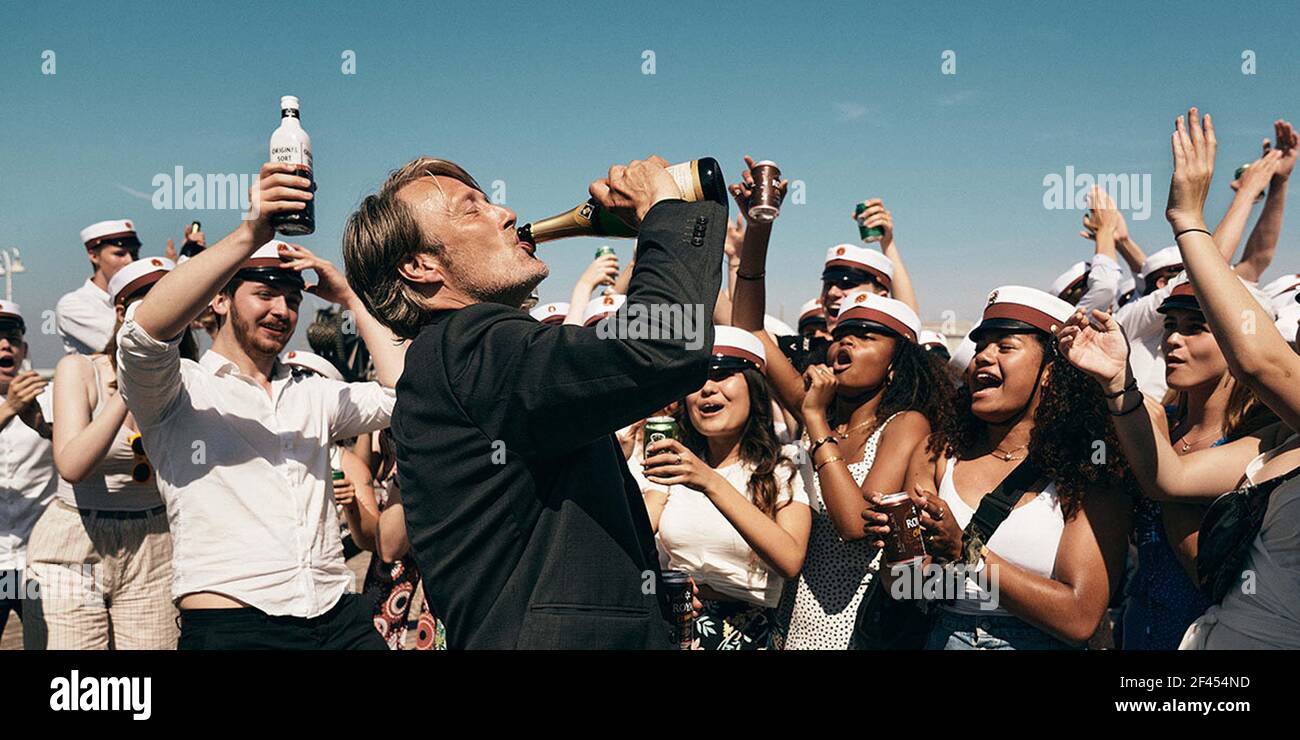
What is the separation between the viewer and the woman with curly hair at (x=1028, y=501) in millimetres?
3223

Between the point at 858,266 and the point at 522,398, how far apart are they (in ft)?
14.6

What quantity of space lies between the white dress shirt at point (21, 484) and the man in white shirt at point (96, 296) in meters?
0.76

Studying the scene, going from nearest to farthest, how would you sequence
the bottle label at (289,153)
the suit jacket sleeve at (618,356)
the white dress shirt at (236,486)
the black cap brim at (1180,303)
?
the suit jacket sleeve at (618,356) < the bottle label at (289,153) < the white dress shirt at (236,486) < the black cap brim at (1180,303)

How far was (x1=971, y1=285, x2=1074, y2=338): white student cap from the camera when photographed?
364 centimetres

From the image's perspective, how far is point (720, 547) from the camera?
402cm

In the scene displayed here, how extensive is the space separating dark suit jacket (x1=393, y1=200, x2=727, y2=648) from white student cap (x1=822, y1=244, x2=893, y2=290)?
4057mm

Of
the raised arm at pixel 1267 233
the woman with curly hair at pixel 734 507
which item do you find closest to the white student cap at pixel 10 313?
the woman with curly hair at pixel 734 507

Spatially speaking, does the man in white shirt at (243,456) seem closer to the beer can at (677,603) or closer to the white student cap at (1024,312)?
the beer can at (677,603)

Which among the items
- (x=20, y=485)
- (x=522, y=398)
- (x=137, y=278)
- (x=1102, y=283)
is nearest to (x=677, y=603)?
(x=522, y=398)
